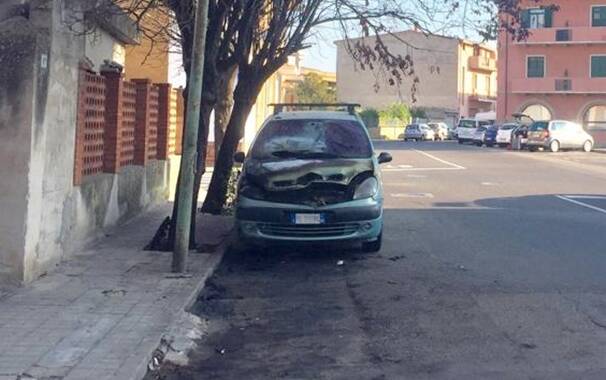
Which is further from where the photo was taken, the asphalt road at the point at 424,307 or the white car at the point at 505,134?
the white car at the point at 505,134

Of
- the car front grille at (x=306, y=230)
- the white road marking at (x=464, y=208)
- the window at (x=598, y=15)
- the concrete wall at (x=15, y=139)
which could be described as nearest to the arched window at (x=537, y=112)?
the window at (x=598, y=15)

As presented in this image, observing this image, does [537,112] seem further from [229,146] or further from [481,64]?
[229,146]

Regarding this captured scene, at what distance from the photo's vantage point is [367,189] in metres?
11.3

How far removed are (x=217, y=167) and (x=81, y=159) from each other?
14.5 feet

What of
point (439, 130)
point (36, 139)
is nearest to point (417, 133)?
point (439, 130)

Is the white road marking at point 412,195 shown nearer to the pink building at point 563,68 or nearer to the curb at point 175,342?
the curb at point 175,342

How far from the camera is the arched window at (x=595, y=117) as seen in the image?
194 ft

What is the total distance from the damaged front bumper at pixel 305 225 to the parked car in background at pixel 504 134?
41.3 metres

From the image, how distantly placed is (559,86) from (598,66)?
2690 mm

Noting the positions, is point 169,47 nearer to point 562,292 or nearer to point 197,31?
point 197,31

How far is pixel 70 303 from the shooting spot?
27.3 ft

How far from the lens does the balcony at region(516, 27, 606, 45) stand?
57.0m

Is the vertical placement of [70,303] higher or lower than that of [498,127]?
lower

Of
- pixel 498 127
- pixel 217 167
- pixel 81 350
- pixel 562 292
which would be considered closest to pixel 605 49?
pixel 498 127
